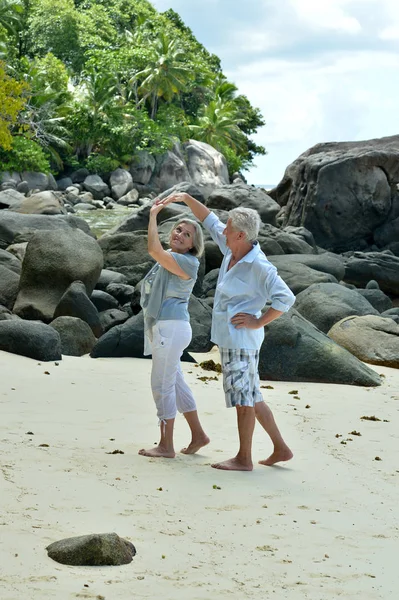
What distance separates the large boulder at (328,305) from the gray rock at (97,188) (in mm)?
31380

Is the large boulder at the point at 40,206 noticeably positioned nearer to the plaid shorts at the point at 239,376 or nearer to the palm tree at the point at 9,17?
the plaid shorts at the point at 239,376

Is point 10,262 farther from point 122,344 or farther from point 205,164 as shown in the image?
point 205,164

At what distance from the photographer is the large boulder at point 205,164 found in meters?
52.5

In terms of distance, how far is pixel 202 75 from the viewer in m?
61.2

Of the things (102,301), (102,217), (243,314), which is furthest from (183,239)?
(102,217)

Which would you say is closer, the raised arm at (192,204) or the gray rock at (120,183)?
the raised arm at (192,204)

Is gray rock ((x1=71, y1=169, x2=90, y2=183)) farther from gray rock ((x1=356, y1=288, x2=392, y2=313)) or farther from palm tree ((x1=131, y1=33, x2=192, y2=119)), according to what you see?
gray rock ((x1=356, y1=288, x2=392, y2=313))

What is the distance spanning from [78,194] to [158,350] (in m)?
37.7

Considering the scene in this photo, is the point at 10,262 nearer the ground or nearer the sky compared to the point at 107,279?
nearer the sky

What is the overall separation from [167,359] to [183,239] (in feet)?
2.59

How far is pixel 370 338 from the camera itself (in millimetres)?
11562

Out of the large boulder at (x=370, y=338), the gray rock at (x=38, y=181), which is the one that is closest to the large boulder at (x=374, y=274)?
the large boulder at (x=370, y=338)

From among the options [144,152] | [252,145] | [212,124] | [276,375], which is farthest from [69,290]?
[252,145]

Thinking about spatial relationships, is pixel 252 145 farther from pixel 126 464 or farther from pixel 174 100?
pixel 126 464
